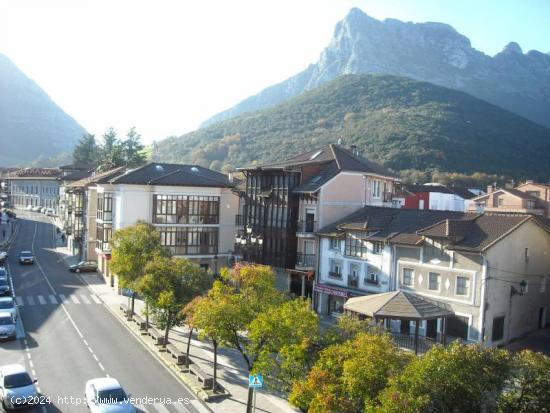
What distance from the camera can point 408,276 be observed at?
34719 millimetres

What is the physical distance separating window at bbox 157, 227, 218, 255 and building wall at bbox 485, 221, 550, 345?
29.2 metres

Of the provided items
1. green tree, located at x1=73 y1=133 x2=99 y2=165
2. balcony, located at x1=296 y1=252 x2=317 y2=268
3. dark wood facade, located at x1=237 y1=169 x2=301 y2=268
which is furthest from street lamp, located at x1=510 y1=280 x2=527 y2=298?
green tree, located at x1=73 y1=133 x2=99 y2=165

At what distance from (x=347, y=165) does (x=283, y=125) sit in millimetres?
80348

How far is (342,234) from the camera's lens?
39250 millimetres

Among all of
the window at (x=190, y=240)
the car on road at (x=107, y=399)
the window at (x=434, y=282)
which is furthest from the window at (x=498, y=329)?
the window at (x=190, y=240)

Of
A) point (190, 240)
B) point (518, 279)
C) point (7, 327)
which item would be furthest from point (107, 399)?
point (190, 240)

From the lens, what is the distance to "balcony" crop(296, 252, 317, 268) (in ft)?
139

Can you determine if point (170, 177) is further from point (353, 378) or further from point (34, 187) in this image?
point (34, 187)

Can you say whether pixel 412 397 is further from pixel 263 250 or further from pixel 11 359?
pixel 263 250

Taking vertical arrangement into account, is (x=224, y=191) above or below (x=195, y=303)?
above

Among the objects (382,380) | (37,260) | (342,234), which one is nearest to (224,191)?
(342,234)

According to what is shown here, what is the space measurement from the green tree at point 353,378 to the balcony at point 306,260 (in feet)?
83.3

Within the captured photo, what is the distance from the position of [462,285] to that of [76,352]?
2316cm

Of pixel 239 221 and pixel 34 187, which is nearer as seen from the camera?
pixel 239 221
